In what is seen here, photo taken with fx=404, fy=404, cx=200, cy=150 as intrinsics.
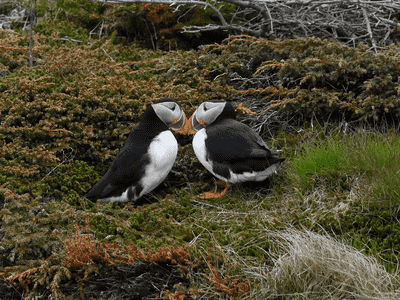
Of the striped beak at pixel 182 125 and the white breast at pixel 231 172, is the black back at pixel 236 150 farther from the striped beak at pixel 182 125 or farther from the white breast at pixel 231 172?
the striped beak at pixel 182 125

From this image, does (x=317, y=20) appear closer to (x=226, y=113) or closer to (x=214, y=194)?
(x=226, y=113)

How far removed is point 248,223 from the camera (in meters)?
3.19

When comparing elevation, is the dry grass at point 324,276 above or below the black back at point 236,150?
below

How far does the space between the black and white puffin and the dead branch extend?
8.23 ft

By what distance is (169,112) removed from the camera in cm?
374

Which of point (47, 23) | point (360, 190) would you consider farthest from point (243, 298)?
point (47, 23)

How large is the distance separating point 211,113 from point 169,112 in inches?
15.3

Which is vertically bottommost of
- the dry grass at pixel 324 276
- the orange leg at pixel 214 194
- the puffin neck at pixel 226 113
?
the orange leg at pixel 214 194

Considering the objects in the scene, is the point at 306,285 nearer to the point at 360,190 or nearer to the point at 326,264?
the point at 326,264

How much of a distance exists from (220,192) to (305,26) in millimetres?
3216

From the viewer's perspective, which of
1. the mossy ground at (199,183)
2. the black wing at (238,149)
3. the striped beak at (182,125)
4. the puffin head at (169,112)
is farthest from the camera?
the striped beak at (182,125)

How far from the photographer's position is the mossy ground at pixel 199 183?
2.70 meters

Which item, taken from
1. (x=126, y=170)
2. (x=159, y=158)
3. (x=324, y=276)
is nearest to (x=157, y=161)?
(x=159, y=158)

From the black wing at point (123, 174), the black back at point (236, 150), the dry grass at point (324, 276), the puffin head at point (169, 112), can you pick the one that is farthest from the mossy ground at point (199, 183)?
the puffin head at point (169, 112)
